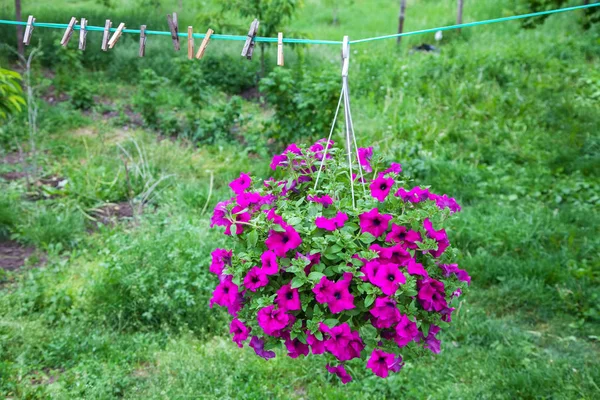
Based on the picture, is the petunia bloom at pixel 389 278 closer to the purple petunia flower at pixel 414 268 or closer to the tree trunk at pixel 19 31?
the purple petunia flower at pixel 414 268

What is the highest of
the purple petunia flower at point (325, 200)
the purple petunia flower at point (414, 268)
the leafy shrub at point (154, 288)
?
the purple petunia flower at point (325, 200)

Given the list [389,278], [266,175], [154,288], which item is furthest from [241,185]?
[266,175]

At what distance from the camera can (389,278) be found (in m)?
1.80

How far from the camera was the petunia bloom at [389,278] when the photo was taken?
5.82 feet

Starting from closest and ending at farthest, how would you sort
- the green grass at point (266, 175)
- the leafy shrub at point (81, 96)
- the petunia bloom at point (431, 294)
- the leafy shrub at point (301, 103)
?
the petunia bloom at point (431, 294), the green grass at point (266, 175), the leafy shrub at point (301, 103), the leafy shrub at point (81, 96)

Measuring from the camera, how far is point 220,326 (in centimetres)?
358

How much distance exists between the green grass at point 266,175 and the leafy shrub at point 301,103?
1.08 feet

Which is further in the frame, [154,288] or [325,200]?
[154,288]

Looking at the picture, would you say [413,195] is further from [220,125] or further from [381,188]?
[220,125]

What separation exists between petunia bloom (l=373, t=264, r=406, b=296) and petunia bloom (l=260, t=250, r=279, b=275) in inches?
11.3

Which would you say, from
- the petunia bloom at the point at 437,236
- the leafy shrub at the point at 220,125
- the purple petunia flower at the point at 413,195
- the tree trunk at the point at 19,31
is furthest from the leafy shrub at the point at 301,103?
Result: the petunia bloom at the point at 437,236

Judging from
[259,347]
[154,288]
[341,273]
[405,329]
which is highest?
[341,273]

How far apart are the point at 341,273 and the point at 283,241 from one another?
8.0 inches

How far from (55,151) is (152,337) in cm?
324
